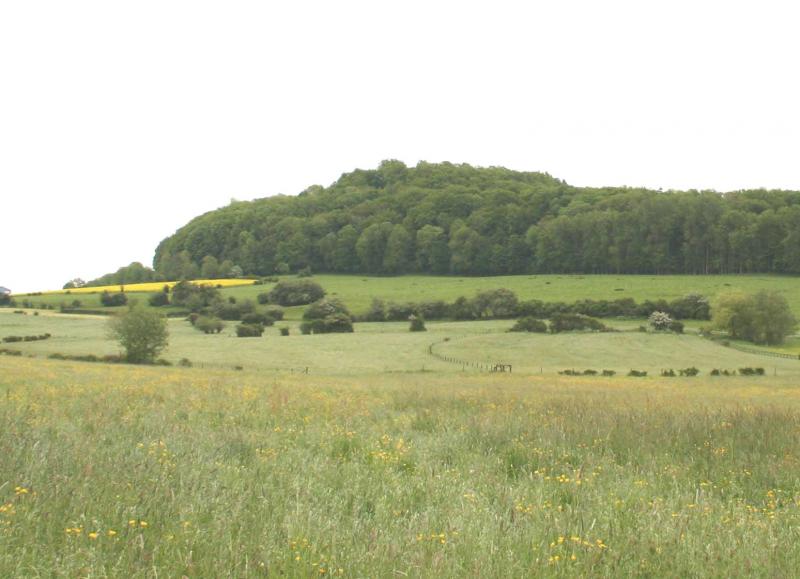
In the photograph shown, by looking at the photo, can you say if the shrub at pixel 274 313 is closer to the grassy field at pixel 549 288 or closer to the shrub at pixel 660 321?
the grassy field at pixel 549 288

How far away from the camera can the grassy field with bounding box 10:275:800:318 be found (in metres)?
110

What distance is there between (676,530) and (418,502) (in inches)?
89.4

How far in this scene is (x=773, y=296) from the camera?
285ft

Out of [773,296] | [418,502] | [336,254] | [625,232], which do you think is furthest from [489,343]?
[336,254]

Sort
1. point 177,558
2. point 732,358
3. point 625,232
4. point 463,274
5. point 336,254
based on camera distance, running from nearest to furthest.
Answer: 1. point 177,558
2. point 732,358
3. point 625,232
4. point 463,274
5. point 336,254

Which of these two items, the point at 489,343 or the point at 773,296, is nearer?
the point at 489,343

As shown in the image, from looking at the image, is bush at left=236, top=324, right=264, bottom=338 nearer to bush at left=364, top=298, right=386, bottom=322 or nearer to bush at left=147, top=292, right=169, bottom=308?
bush at left=364, top=298, right=386, bottom=322

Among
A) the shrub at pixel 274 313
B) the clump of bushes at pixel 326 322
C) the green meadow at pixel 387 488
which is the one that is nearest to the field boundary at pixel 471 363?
the clump of bushes at pixel 326 322

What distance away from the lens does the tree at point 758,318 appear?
85250 mm

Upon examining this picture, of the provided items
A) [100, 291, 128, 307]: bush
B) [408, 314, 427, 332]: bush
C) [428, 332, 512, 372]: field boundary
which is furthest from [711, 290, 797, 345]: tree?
[100, 291, 128, 307]: bush

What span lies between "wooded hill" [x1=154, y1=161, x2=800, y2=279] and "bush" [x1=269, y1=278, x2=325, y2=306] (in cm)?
4210

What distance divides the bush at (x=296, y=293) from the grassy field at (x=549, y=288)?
3214 mm

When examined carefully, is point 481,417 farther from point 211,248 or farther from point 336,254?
point 211,248

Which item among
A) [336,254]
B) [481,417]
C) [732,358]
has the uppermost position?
[336,254]
